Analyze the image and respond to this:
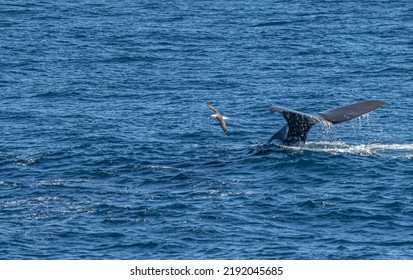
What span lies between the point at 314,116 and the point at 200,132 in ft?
40.2

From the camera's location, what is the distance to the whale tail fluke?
155 feet

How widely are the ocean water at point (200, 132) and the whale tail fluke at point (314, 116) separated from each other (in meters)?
0.96

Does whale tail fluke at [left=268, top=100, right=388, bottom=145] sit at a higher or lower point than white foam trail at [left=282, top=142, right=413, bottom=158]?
higher

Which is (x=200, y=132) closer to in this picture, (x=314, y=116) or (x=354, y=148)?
(x=354, y=148)

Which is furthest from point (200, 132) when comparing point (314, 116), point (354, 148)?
point (314, 116)

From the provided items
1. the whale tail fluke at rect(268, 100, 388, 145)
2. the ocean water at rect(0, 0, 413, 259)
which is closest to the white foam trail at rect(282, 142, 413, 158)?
the ocean water at rect(0, 0, 413, 259)

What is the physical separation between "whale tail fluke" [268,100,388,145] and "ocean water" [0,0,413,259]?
957mm

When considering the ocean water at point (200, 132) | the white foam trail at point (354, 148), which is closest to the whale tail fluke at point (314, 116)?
the white foam trail at point (354, 148)

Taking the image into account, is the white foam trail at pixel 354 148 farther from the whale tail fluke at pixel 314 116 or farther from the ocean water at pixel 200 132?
the whale tail fluke at pixel 314 116

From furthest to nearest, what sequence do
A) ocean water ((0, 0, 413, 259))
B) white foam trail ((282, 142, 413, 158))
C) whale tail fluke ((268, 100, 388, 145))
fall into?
white foam trail ((282, 142, 413, 158)) → whale tail fluke ((268, 100, 388, 145)) → ocean water ((0, 0, 413, 259))

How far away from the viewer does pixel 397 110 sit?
6316 cm

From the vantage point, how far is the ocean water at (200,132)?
40.4 metres

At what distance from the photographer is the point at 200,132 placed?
5869 cm

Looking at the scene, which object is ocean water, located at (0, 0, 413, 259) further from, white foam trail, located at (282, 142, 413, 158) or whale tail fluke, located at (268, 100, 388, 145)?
whale tail fluke, located at (268, 100, 388, 145)
